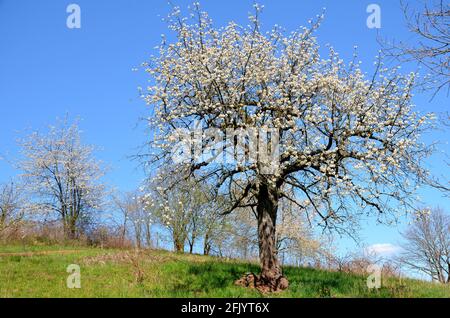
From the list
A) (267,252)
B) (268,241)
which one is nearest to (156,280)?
(267,252)

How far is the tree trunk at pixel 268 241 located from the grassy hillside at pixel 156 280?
62cm

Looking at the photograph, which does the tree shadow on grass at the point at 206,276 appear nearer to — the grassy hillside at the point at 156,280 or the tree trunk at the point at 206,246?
the grassy hillside at the point at 156,280

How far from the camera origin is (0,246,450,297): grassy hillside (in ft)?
45.3

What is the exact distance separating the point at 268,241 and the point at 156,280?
4.06 m

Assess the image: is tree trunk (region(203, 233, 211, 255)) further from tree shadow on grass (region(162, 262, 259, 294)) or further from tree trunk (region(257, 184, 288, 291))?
tree trunk (region(257, 184, 288, 291))

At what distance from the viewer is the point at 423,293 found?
14.4 metres

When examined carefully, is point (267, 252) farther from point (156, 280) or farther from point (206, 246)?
point (206, 246)

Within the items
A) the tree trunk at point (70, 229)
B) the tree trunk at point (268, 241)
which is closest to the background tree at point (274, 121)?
the tree trunk at point (268, 241)

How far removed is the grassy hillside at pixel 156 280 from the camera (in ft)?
45.3

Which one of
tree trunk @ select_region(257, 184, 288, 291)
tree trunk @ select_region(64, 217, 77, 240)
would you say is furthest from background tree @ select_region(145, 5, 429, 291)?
tree trunk @ select_region(64, 217, 77, 240)

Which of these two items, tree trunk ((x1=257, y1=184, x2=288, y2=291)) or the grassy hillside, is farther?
tree trunk ((x1=257, y1=184, x2=288, y2=291))

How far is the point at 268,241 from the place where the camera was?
16.0 m

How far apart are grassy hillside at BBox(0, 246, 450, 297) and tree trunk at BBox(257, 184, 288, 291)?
62 centimetres

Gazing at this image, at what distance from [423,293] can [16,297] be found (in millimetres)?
12249
